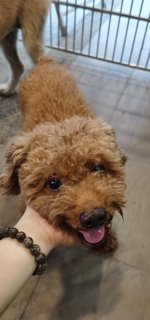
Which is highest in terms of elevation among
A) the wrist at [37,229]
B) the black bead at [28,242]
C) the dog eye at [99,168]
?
the dog eye at [99,168]

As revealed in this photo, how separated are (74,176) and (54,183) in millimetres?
66

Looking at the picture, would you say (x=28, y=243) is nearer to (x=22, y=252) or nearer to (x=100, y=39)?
(x=22, y=252)

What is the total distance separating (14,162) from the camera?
3.35 feet

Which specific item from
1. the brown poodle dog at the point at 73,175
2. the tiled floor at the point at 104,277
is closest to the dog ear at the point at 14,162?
the brown poodle dog at the point at 73,175

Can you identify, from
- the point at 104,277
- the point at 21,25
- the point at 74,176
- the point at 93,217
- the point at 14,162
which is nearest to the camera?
the point at 93,217

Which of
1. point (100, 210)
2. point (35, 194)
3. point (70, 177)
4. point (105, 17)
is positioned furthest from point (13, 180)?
point (105, 17)

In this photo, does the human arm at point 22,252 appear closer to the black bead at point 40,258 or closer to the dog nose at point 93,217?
the black bead at point 40,258

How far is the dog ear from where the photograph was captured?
1.01 metres

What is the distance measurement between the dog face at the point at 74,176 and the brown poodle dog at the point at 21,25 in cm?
106

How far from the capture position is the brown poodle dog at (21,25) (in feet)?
5.65

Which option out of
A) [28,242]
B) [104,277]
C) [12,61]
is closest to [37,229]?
[28,242]

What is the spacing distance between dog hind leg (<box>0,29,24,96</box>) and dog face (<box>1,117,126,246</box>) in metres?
1.32

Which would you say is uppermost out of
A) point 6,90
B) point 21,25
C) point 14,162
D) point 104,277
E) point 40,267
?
point 21,25

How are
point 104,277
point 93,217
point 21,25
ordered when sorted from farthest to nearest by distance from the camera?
point 21,25 < point 104,277 < point 93,217
